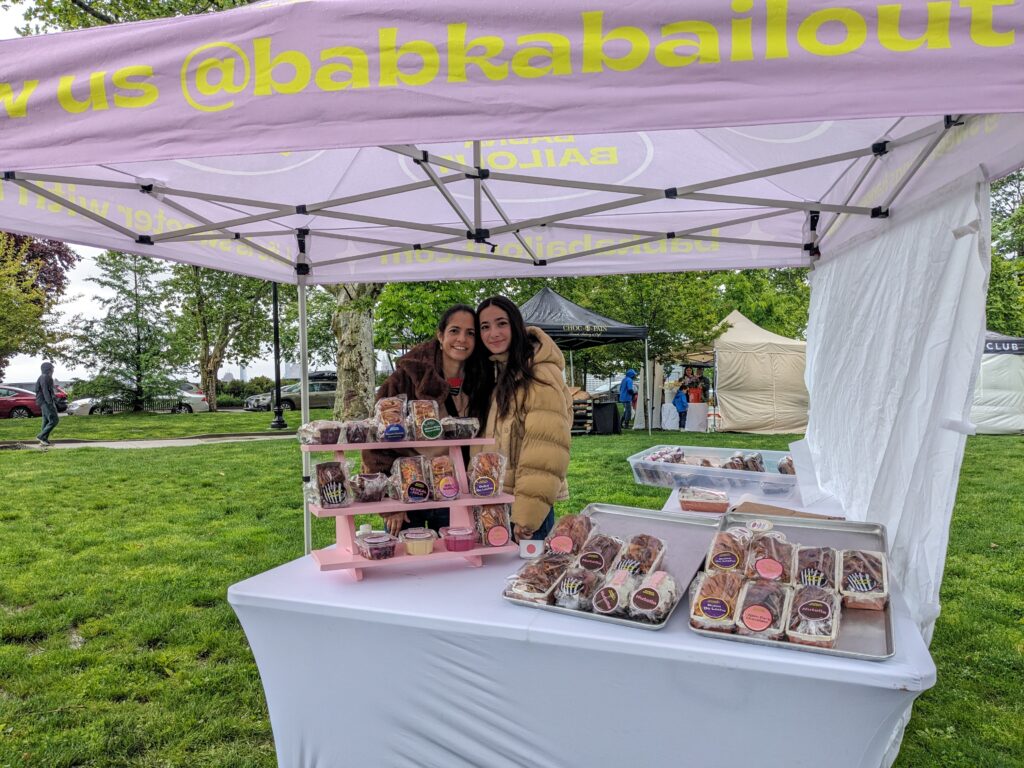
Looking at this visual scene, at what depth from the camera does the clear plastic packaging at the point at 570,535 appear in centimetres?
204

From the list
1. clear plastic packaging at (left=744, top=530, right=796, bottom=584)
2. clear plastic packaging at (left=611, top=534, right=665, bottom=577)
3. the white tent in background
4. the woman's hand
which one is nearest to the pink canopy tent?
clear plastic packaging at (left=744, top=530, right=796, bottom=584)

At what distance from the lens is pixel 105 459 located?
1057cm

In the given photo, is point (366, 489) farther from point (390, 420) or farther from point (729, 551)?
point (729, 551)

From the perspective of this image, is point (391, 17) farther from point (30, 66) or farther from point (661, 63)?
point (30, 66)

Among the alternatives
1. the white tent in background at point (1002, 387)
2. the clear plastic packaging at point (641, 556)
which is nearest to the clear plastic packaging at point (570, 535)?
the clear plastic packaging at point (641, 556)

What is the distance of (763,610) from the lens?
156cm

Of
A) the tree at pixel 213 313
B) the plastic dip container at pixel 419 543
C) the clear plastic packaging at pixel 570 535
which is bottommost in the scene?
the plastic dip container at pixel 419 543

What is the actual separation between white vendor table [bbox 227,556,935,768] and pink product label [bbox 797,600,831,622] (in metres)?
0.12

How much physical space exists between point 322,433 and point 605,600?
3.33 ft

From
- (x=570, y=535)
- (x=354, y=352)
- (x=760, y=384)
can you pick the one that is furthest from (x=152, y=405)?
(x=570, y=535)

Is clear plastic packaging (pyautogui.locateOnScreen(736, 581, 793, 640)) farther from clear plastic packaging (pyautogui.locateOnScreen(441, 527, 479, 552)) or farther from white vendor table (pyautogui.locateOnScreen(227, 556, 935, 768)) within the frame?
clear plastic packaging (pyautogui.locateOnScreen(441, 527, 479, 552))

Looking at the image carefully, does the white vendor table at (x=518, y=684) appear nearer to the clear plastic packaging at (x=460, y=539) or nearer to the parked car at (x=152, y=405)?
the clear plastic packaging at (x=460, y=539)

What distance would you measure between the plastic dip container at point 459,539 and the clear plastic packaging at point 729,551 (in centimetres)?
77

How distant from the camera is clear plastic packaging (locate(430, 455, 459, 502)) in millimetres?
2164
